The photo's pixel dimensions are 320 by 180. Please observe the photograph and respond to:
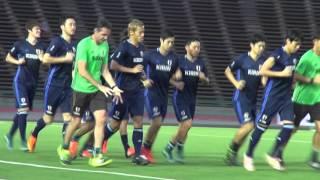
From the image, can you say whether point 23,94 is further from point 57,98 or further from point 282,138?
point 282,138

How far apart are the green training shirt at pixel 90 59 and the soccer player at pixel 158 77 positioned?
115cm

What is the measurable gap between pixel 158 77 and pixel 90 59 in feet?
5.17

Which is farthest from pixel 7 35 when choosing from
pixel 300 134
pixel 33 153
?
pixel 33 153

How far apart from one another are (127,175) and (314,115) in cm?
321

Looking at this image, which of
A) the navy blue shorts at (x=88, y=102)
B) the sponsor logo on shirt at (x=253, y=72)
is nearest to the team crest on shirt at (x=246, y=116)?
the sponsor logo on shirt at (x=253, y=72)

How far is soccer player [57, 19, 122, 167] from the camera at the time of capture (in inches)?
443

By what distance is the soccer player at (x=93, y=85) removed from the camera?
36.9 feet

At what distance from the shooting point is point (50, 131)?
18.3 meters

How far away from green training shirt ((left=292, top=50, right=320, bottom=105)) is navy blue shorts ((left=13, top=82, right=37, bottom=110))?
4461 mm

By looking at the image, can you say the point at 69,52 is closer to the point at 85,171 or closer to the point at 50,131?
the point at 85,171

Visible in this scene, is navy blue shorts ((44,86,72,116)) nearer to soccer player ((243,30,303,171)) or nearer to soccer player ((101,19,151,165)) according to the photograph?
soccer player ((101,19,151,165))

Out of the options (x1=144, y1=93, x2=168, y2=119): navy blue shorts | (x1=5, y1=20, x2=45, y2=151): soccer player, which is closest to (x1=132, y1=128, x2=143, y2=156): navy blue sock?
(x1=144, y1=93, x2=168, y2=119): navy blue shorts

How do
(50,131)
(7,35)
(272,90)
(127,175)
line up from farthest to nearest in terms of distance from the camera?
(7,35), (50,131), (272,90), (127,175)

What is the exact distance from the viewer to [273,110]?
11.6m
